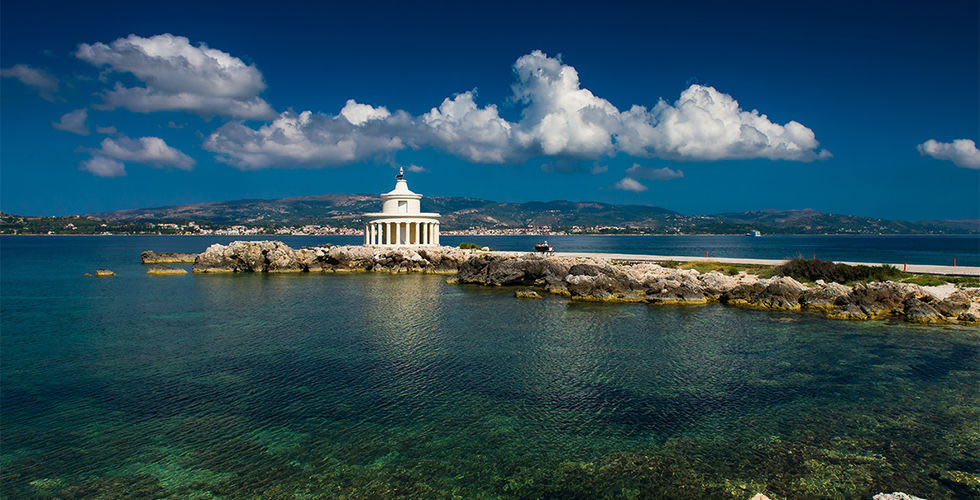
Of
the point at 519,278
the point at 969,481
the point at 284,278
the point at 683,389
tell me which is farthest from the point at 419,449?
the point at 284,278

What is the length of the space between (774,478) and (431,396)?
9034 millimetres

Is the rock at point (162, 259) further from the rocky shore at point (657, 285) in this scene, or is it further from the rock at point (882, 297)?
the rock at point (882, 297)

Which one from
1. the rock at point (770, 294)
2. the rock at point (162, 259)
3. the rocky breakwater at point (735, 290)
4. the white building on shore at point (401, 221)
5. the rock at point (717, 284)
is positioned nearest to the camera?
the rocky breakwater at point (735, 290)

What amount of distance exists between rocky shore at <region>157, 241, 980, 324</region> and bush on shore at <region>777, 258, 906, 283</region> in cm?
378

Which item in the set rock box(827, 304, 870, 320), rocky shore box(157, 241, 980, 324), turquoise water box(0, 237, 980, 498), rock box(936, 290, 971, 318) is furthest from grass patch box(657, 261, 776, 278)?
turquoise water box(0, 237, 980, 498)

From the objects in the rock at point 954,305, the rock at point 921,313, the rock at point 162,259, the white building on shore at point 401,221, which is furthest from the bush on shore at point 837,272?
the rock at point 162,259

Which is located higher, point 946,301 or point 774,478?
point 946,301

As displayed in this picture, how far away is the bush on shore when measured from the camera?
3425 cm

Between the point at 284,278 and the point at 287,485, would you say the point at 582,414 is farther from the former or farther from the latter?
the point at 284,278

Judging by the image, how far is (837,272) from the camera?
35812mm

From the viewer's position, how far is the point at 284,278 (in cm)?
5028

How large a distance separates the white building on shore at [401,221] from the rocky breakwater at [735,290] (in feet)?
76.8

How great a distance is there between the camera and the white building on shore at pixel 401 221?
6488 centimetres

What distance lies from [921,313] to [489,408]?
23871mm
